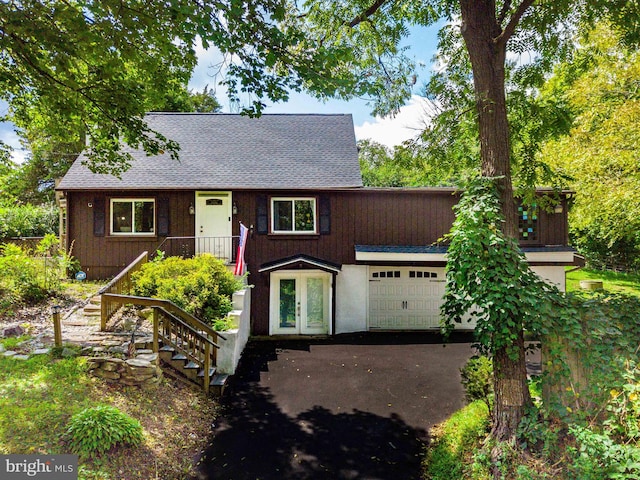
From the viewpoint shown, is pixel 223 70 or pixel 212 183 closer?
pixel 223 70

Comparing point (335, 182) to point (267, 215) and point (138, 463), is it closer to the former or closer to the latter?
point (267, 215)

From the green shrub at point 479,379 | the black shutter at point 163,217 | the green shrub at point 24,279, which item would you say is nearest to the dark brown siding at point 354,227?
the black shutter at point 163,217

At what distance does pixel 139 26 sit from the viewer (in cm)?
478

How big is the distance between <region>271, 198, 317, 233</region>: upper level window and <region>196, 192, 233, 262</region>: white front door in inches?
60.6

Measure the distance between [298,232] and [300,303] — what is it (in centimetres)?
229

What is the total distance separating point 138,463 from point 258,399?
Answer: 2.50 m

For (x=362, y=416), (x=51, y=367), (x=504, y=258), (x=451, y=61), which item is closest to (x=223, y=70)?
(x=451, y=61)

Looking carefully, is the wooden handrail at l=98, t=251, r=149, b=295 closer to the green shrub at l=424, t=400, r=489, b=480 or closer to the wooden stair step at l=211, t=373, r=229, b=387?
the wooden stair step at l=211, t=373, r=229, b=387

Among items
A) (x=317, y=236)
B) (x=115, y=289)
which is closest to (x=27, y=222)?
(x=115, y=289)

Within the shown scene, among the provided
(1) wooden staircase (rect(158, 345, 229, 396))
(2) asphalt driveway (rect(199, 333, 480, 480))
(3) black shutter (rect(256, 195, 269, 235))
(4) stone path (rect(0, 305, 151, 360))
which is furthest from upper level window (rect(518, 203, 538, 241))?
(4) stone path (rect(0, 305, 151, 360))

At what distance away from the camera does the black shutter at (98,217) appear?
1073 centimetres

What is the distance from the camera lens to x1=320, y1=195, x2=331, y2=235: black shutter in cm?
1092

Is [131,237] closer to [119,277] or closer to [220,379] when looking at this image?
[119,277]

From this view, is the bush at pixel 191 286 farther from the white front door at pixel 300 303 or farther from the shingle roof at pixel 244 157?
the shingle roof at pixel 244 157
